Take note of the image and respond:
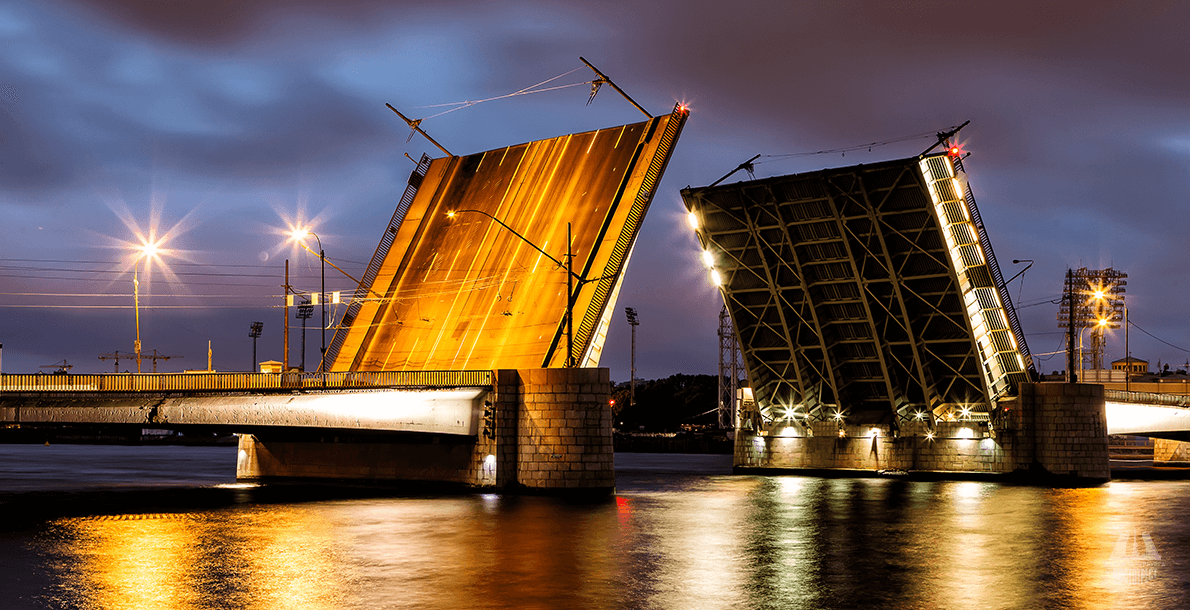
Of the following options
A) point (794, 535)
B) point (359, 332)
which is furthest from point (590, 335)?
point (794, 535)

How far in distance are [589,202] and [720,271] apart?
7860mm

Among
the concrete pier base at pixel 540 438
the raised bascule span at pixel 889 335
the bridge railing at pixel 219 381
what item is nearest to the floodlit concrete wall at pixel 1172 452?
the raised bascule span at pixel 889 335

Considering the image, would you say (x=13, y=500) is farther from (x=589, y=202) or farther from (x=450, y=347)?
(x=589, y=202)

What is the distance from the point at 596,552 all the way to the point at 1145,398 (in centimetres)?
4552

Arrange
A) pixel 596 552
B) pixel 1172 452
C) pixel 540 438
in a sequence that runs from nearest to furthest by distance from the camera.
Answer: pixel 596 552, pixel 540 438, pixel 1172 452

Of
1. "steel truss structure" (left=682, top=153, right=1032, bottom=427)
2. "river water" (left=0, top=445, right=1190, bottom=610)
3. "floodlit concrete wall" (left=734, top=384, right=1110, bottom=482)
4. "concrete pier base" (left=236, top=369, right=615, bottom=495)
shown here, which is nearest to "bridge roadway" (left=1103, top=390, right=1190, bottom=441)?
"floodlit concrete wall" (left=734, top=384, right=1110, bottom=482)

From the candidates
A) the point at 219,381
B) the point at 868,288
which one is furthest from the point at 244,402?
the point at 868,288

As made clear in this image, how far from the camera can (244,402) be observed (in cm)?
4212

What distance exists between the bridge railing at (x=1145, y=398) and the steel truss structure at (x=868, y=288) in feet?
23.2

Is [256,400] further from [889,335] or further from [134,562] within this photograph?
[889,335]

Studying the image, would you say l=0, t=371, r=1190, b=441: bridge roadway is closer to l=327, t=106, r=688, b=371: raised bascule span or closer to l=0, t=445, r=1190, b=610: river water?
l=0, t=445, r=1190, b=610: river water

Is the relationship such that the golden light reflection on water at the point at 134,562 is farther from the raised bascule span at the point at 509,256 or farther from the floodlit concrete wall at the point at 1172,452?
the floodlit concrete wall at the point at 1172,452

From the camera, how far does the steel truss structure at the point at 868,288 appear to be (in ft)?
147

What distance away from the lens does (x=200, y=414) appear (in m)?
42.0
